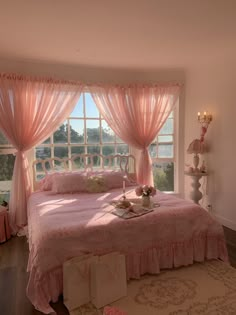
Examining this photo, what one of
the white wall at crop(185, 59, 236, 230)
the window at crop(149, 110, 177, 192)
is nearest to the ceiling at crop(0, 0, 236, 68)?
the white wall at crop(185, 59, 236, 230)

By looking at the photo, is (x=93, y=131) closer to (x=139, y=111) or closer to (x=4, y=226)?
(x=139, y=111)

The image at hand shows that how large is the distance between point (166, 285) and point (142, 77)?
10.9 ft

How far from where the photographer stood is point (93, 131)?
14.0ft

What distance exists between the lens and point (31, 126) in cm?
365

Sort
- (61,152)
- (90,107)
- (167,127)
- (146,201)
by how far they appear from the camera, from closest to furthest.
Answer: (146,201) < (61,152) < (90,107) < (167,127)

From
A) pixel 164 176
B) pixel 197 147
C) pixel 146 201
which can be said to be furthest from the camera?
pixel 164 176

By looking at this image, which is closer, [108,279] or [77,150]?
[108,279]

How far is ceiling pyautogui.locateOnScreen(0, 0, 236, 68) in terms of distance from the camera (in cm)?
225

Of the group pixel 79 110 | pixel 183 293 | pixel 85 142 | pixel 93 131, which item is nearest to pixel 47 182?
pixel 85 142

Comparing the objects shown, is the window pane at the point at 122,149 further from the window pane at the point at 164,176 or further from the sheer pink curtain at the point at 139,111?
the window pane at the point at 164,176

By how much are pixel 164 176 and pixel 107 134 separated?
54.2 inches

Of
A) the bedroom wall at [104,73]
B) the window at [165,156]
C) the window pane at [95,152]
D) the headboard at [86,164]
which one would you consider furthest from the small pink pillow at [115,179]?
the bedroom wall at [104,73]

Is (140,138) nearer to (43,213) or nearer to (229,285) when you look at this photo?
(43,213)

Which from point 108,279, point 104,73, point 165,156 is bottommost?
point 108,279
